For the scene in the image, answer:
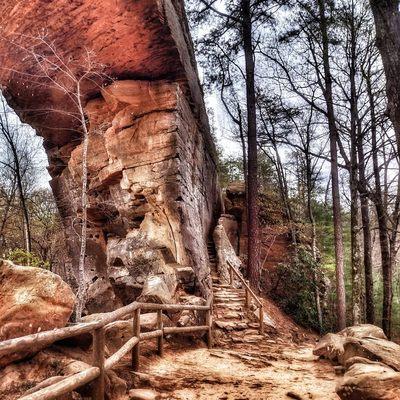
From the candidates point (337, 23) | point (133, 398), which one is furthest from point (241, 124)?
point (133, 398)

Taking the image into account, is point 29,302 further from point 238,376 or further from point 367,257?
point 367,257

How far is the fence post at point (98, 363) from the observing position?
9.52 feet

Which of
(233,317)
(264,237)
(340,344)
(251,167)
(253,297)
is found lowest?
(233,317)

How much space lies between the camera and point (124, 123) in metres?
12.1

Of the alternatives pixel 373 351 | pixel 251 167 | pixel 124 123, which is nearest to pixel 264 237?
pixel 251 167

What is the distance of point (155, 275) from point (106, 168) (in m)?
5.24

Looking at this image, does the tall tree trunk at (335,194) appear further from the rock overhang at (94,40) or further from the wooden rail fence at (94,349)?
the wooden rail fence at (94,349)

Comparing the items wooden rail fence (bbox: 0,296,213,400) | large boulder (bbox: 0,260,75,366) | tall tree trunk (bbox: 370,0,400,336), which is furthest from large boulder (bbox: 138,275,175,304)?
tall tree trunk (bbox: 370,0,400,336)

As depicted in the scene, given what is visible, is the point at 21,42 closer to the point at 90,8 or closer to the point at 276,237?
the point at 90,8

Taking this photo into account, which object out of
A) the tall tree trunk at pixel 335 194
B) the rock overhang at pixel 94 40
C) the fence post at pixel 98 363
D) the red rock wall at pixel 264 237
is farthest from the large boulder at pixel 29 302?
the red rock wall at pixel 264 237

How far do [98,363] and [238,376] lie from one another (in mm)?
2786

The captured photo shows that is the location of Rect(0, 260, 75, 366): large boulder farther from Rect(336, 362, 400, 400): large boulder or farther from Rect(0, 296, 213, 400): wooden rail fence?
Rect(336, 362, 400, 400): large boulder

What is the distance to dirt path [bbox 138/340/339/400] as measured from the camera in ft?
13.0

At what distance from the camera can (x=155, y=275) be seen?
9.27 meters
